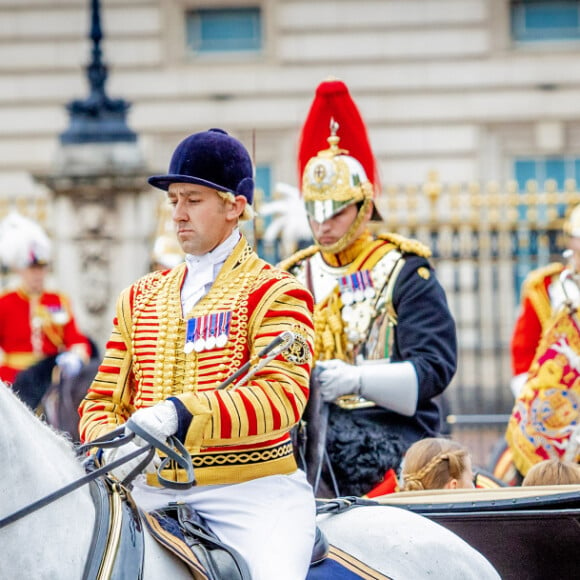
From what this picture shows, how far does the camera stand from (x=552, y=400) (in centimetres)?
648

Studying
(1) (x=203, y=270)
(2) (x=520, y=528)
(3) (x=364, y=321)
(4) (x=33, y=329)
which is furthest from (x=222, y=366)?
(4) (x=33, y=329)

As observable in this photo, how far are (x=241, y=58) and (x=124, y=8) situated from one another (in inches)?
69.0

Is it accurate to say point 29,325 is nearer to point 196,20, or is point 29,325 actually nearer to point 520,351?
point 520,351

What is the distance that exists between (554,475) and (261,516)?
1831mm

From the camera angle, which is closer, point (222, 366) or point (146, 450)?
point (146, 450)

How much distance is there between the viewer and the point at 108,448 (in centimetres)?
334

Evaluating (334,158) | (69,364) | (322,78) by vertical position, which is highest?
(322,78)

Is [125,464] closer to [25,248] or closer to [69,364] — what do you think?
[69,364]

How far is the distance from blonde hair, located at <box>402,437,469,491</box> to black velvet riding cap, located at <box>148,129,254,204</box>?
1.52 meters

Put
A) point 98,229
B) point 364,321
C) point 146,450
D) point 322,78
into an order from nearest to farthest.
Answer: point 146,450 → point 364,321 → point 98,229 → point 322,78

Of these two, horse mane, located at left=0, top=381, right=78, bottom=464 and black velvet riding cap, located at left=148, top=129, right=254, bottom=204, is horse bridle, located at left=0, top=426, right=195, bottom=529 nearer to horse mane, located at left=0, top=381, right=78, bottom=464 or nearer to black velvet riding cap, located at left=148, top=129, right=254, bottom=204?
horse mane, located at left=0, top=381, right=78, bottom=464

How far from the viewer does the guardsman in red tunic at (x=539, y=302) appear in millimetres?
6602

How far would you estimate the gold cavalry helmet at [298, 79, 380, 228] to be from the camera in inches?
219

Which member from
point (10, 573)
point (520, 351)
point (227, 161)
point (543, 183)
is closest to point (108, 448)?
point (10, 573)
